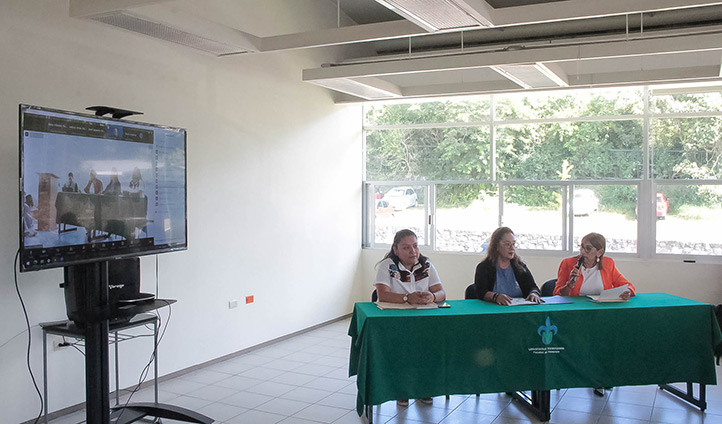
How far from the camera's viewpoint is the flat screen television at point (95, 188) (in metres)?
3.73

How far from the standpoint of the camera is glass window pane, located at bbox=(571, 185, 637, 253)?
26.3ft

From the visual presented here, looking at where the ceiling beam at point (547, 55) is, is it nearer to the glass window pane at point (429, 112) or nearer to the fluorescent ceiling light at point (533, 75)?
the fluorescent ceiling light at point (533, 75)

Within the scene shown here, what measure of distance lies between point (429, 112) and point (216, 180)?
3.84m

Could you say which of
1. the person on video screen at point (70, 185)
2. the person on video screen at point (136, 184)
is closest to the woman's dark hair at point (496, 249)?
the person on video screen at point (136, 184)

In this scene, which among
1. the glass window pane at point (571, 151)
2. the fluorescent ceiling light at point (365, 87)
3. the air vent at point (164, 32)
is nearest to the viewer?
the air vent at point (164, 32)

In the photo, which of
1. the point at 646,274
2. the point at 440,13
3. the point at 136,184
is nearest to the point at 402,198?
the point at 646,274

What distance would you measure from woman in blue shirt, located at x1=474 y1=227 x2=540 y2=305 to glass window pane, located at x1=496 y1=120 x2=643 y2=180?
138 inches

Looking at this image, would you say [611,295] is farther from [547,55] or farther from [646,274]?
[646,274]

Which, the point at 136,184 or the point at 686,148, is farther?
the point at 686,148

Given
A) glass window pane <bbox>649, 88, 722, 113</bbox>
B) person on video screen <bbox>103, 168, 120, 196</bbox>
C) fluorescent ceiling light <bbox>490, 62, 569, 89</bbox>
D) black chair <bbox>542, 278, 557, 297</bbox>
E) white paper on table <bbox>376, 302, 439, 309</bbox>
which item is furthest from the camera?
glass window pane <bbox>649, 88, 722, 113</bbox>

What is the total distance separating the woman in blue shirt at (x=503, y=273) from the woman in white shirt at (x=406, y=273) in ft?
1.30

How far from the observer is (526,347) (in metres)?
4.46

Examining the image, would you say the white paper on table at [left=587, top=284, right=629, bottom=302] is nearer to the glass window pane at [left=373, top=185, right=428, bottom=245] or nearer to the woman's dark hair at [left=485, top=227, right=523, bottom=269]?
the woman's dark hair at [left=485, top=227, right=523, bottom=269]

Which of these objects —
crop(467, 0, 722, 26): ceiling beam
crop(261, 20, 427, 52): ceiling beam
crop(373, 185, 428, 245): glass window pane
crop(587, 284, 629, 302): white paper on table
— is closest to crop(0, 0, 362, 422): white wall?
crop(373, 185, 428, 245): glass window pane
